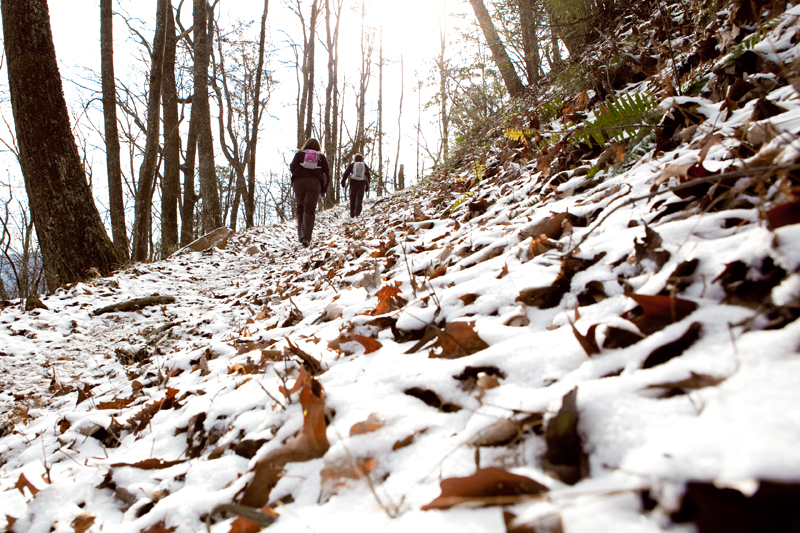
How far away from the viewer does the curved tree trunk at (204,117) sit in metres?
9.23

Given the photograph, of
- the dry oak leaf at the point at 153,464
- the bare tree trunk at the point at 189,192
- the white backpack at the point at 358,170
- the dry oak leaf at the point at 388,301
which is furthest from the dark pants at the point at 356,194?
the dry oak leaf at the point at 153,464

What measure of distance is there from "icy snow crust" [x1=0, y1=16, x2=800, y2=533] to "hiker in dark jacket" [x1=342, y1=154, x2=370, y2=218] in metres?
9.16

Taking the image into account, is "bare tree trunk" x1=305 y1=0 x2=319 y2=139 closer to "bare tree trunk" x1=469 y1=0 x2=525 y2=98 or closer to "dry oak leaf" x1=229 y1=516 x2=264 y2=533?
"bare tree trunk" x1=469 y1=0 x2=525 y2=98

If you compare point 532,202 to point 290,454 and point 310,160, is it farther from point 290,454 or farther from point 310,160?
point 310,160

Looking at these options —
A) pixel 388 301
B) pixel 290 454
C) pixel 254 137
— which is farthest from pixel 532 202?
pixel 254 137

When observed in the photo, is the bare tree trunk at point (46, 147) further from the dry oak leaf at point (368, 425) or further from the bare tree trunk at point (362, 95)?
the bare tree trunk at point (362, 95)

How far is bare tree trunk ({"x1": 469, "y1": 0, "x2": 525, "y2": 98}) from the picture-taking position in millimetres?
6410

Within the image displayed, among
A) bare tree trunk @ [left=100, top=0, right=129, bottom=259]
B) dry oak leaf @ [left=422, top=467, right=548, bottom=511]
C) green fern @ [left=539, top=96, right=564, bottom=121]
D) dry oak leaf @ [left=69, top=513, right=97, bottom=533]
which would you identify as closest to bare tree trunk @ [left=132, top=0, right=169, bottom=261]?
bare tree trunk @ [left=100, top=0, right=129, bottom=259]

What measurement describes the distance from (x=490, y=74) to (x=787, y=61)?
6.36m

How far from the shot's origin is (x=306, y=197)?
7.02 m

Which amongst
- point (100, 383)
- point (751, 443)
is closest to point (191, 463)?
point (751, 443)

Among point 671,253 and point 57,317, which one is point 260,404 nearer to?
point 671,253

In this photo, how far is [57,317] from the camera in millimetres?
3994

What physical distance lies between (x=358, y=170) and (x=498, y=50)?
5.36m
